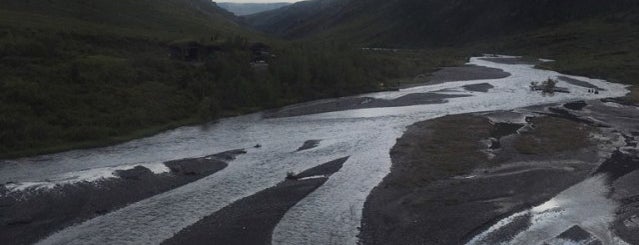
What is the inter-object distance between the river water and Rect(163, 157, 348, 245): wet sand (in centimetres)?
50

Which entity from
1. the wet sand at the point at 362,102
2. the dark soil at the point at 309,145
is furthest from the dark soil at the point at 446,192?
the wet sand at the point at 362,102

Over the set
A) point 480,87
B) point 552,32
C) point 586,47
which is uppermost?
point 552,32

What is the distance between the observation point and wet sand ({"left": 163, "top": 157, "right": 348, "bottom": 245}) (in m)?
24.4

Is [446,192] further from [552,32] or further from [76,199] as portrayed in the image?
[552,32]

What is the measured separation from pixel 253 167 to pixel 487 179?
41.9ft

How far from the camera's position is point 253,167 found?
36000mm

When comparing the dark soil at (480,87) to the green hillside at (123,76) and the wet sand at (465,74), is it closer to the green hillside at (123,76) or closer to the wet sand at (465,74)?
the wet sand at (465,74)

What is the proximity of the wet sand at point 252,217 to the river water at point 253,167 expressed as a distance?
0.50m

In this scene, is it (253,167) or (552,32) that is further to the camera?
(552,32)

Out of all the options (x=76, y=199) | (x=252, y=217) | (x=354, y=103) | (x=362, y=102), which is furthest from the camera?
(x=362, y=102)

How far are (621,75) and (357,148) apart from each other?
202 ft

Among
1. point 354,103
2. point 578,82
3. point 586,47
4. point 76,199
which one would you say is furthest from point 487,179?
point 586,47

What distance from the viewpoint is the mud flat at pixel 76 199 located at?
25219 mm

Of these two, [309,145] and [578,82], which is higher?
[309,145]
